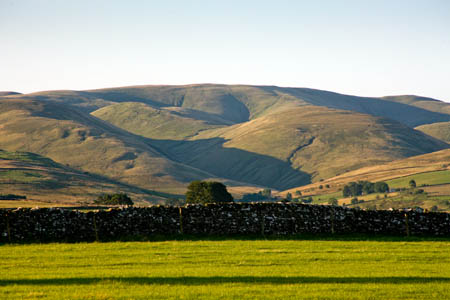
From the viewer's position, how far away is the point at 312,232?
A: 32.2 metres

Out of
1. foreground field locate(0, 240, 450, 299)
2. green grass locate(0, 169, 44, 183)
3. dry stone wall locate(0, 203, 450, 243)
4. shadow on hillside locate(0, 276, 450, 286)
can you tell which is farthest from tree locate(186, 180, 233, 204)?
green grass locate(0, 169, 44, 183)

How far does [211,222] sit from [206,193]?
204 feet

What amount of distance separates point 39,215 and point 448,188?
191 m

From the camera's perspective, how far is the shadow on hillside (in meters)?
18.0

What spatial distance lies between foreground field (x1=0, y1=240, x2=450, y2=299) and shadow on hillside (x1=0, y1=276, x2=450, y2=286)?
0.11 feet

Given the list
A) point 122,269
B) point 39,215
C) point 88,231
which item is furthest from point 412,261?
point 39,215

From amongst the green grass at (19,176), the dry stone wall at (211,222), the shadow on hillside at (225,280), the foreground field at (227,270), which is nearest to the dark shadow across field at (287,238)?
the dry stone wall at (211,222)

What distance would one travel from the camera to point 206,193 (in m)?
93.6

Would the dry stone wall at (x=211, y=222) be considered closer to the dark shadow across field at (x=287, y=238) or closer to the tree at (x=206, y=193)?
the dark shadow across field at (x=287, y=238)

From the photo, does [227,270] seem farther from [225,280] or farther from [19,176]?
[19,176]

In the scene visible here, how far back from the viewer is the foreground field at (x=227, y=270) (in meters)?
16.7

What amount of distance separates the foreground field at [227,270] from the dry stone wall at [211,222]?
257 centimetres

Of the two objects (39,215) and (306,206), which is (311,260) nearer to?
(306,206)

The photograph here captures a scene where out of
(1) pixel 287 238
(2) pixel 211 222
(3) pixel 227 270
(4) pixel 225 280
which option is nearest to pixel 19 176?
(2) pixel 211 222
